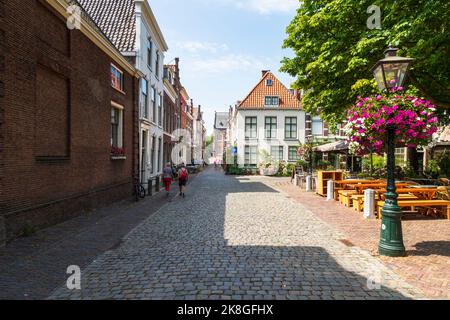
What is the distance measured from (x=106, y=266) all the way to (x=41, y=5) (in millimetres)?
6989

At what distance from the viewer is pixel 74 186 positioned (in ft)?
31.8

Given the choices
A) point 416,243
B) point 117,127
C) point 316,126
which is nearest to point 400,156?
point 316,126

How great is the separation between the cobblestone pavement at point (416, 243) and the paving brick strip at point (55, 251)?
209 inches

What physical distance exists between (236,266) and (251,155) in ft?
107

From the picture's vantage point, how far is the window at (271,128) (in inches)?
1465

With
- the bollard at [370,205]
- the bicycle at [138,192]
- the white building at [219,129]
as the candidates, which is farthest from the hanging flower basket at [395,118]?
the white building at [219,129]

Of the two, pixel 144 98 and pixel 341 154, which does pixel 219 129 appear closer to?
pixel 341 154

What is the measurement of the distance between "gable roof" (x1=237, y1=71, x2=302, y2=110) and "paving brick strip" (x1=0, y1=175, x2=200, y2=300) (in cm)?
2900

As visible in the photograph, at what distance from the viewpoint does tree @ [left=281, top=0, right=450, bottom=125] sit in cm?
981

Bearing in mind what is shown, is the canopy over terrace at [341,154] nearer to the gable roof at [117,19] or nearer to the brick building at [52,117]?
the brick building at [52,117]

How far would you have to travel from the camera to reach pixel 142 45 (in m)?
16.7
